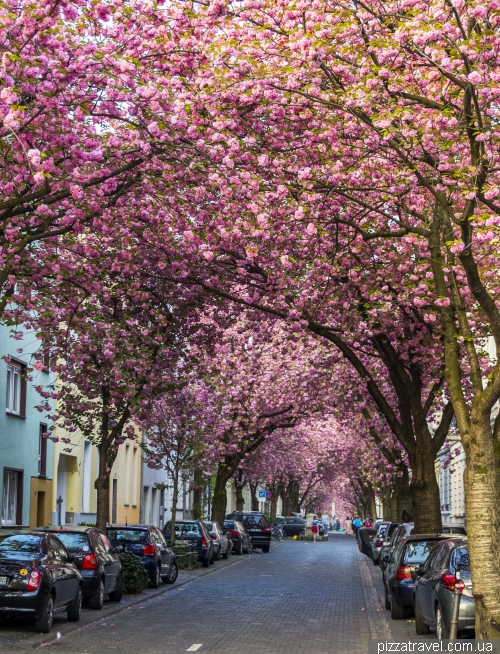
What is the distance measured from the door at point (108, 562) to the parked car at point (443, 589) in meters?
6.54

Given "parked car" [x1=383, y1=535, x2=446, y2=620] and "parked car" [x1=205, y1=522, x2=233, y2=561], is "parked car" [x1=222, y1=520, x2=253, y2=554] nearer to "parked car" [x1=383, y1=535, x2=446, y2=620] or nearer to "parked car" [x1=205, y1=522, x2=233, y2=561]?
"parked car" [x1=205, y1=522, x2=233, y2=561]

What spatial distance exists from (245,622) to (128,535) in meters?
7.56

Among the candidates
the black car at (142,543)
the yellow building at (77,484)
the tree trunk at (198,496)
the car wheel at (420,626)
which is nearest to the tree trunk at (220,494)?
the tree trunk at (198,496)

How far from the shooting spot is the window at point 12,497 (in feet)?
101

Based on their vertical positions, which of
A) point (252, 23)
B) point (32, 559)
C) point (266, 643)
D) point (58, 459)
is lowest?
point (266, 643)

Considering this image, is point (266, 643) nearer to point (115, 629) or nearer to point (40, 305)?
point (115, 629)

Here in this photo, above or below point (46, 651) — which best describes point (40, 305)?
above

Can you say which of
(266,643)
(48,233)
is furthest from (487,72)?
(266,643)

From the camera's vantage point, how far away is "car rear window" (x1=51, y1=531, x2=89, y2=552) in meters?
19.1

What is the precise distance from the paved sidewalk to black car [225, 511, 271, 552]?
20.1 metres

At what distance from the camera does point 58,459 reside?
36.7 meters

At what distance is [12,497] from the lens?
31.8 meters

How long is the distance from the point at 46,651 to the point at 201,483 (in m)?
33.5

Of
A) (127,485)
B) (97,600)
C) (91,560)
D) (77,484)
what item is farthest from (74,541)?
(127,485)
